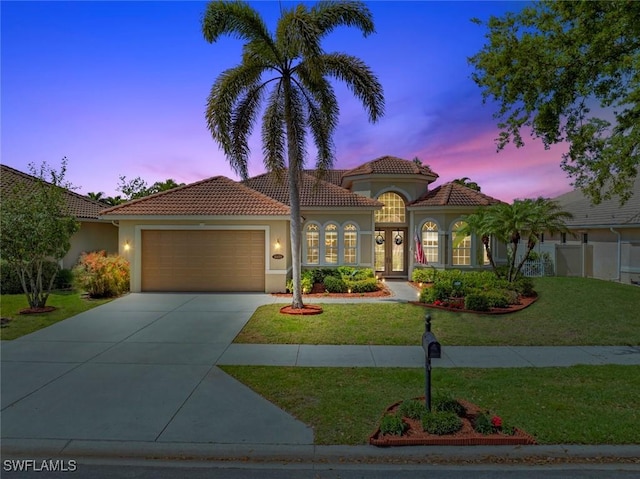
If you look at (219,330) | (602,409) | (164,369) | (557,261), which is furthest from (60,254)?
(557,261)

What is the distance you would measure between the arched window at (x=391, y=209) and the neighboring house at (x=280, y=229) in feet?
0.16

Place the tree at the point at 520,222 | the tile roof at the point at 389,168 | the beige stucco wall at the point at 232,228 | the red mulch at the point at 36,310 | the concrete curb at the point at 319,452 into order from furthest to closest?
the tile roof at the point at 389,168
the beige stucco wall at the point at 232,228
the tree at the point at 520,222
the red mulch at the point at 36,310
the concrete curb at the point at 319,452

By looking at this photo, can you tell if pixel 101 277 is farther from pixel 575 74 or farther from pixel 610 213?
pixel 610 213

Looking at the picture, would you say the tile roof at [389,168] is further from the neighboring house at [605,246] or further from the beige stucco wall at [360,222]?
the neighboring house at [605,246]

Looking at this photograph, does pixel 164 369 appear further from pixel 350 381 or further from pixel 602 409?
pixel 602 409

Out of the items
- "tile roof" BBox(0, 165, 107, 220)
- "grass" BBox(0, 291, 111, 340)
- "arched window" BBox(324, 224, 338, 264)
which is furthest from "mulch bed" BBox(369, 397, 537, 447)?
"tile roof" BBox(0, 165, 107, 220)

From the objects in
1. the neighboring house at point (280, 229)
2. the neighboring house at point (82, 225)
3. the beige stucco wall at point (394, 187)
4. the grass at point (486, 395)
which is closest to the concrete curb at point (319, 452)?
the grass at point (486, 395)

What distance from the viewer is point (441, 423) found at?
4.66 m

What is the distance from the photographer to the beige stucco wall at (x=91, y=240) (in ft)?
59.9

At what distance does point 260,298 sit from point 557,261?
48.4 ft

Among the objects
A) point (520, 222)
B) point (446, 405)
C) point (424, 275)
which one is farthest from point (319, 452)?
point (424, 275)

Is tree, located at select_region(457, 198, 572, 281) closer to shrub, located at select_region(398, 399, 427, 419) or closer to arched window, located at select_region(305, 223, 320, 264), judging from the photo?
arched window, located at select_region(305, 223, 320, 264)

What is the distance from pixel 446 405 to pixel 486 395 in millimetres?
1108

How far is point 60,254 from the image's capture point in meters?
12.1
